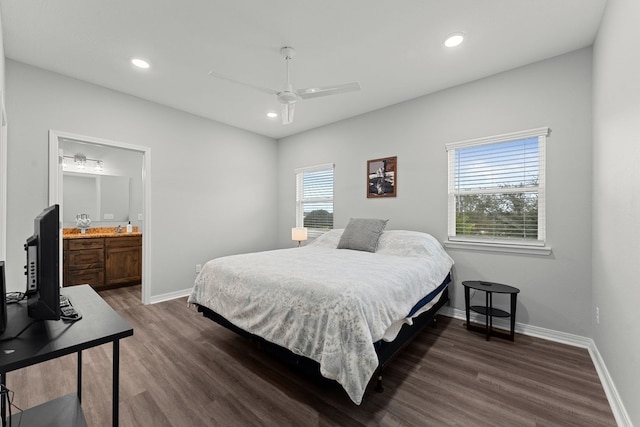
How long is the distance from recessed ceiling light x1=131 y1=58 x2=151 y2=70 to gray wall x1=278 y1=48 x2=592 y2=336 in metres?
2.79

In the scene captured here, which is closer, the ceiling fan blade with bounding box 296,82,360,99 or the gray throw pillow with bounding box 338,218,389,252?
the ceiling fan blade with bounding box 296,82,360,99

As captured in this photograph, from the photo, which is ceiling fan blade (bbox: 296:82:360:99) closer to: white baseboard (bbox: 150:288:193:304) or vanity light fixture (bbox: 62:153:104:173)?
white baseboard (bbox: 150:288:193:304)

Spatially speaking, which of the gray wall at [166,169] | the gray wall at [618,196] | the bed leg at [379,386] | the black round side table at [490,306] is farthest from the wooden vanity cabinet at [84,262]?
the gray wall at [618,196]

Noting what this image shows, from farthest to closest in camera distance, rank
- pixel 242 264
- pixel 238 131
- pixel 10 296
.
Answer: pixel 238 131 → pixel 242 264 → pixel 10 296

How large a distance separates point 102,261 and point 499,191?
5.76 m

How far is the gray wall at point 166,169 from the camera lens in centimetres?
287

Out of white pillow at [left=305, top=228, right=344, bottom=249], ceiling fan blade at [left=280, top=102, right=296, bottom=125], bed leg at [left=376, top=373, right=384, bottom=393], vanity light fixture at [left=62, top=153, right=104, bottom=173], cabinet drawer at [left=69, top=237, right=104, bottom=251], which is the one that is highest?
ceiling fan blade at [left=280, top=102, right=296, bottom=125]

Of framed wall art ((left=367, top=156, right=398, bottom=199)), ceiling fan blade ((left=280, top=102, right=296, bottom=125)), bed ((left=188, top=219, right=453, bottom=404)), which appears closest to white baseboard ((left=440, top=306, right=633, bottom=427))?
bed ((left=188, top=219, right=453, bottom=404))

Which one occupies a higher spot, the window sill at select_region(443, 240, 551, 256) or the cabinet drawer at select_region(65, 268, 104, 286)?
the window sill at select_region(443, 240, 551, 256)

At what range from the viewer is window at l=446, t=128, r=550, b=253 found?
114 inches

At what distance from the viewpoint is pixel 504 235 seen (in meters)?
3.08

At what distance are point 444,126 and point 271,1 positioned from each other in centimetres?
241

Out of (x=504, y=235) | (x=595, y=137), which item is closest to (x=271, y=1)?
(x=595, y=137)

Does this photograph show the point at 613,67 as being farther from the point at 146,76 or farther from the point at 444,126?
the point at 146,76
